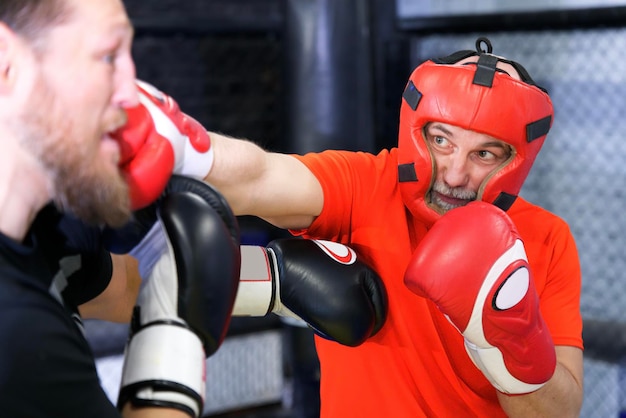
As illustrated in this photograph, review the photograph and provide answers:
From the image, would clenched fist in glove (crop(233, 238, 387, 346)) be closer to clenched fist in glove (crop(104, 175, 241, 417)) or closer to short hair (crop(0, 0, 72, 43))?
clenched fist in glove (crop(104, 175, 241, 417))

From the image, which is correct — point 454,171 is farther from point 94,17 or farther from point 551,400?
point 94,17

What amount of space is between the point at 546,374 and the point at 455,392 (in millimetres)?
180

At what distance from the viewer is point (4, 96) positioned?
1022mm

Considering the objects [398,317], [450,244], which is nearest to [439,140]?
[450,244]

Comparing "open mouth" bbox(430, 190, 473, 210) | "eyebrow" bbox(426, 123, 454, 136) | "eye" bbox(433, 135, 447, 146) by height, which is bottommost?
"open mouth" bbox(430, 190, 473, 210)

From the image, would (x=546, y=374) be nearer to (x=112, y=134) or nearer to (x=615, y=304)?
(x=112, y=134)

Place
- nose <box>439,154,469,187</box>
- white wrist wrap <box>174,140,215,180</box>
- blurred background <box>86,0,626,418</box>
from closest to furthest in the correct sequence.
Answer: white wrist wrap <box>174,140,215,180</box>
nose <box>439,154,469,187</box>
blurred background <box>86,0,626,418</box>

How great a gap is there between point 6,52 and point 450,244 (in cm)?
78

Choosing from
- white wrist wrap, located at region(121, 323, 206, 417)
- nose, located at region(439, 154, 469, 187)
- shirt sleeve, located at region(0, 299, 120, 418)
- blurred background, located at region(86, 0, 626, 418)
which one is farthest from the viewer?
blurred background, located at region(86, 0, 626, 418)

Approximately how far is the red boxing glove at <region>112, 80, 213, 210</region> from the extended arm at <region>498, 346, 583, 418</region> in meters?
0.74

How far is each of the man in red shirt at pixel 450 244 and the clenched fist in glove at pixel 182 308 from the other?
0.20m

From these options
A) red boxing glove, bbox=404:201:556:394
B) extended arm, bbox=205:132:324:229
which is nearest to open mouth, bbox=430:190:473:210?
red boxing glove, bbox=404:201:556:394

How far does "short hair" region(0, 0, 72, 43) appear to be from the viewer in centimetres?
101

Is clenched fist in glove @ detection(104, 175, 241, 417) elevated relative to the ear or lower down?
lower down
